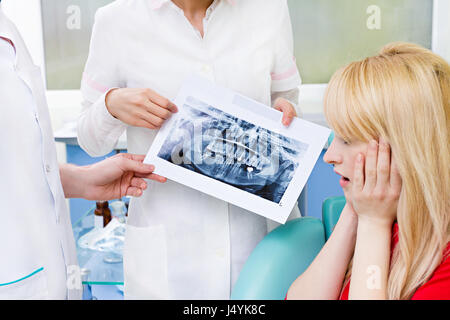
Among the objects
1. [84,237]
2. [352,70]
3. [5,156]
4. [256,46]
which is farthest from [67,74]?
[352,70]

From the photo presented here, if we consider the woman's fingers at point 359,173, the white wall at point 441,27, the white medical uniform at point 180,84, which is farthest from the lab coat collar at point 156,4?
the white wall at point 441,27

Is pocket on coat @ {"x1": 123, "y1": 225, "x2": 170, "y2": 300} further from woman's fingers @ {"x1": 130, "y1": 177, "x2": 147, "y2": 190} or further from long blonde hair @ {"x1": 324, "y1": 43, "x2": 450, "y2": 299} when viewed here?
long blonde hair @ {"x1": 324, "y1": 43, "x2": 450, "y2": 299}

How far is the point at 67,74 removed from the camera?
186cm

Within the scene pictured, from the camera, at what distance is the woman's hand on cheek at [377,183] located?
75 centimetres

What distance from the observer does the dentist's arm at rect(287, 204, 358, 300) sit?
857 millimetres

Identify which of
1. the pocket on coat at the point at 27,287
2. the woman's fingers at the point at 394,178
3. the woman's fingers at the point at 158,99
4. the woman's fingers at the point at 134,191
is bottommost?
the pocket on coat at the point at 27,287

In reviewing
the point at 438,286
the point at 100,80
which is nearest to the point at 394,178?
the point at 438,286

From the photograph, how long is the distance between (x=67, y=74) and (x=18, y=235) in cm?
122

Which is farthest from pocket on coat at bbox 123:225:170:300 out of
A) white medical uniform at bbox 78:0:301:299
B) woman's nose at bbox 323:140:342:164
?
woman's nose at bbox 323:140:342:164

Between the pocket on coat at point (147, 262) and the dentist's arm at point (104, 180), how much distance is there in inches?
4.0

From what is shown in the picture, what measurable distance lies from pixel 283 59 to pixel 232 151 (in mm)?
271

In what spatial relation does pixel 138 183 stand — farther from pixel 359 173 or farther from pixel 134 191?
pixel 359 173

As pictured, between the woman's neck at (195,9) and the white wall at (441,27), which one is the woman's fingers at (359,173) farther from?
the white wall at (441,27)

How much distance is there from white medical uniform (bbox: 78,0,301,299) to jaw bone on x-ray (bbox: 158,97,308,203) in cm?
11
